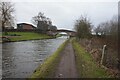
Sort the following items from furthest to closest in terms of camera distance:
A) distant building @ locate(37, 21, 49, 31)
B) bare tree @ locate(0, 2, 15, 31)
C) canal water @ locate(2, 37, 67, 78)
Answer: distant building @ locate(37, 21, 49, 31) → bare tree @ locate(0, 2, 15, 31) → canal water @ locate(2, 37, 67, 78)

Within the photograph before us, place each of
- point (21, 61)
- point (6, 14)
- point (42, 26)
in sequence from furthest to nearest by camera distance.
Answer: point (42, 26) < point (6, 14) < point (21, 61)

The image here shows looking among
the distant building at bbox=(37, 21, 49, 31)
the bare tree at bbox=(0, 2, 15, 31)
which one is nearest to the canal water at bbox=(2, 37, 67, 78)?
the bare tree at bbox=(0, 2, 15, 31)

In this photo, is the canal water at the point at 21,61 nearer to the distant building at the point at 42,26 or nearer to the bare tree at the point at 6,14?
the bare tree at the point at 6,14

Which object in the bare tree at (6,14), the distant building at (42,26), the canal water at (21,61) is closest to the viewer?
the canal water at (21,61)

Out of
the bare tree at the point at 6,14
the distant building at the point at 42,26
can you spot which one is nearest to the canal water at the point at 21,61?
the bare tree at the point at 6,14

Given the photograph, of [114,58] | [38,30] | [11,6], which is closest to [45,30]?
[38,30]

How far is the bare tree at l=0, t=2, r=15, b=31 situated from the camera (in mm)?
70750

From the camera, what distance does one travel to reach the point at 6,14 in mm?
72250

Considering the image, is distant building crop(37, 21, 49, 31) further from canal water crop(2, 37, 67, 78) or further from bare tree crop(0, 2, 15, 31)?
canal water crop(2, 37, 67, 78)

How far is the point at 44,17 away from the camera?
127750 mm

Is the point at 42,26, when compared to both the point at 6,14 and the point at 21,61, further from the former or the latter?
the point at 21,61

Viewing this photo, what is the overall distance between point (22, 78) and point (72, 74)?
2610 mm

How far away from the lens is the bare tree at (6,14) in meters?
70.8

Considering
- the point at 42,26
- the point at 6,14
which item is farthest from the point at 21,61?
the point at 42,26
